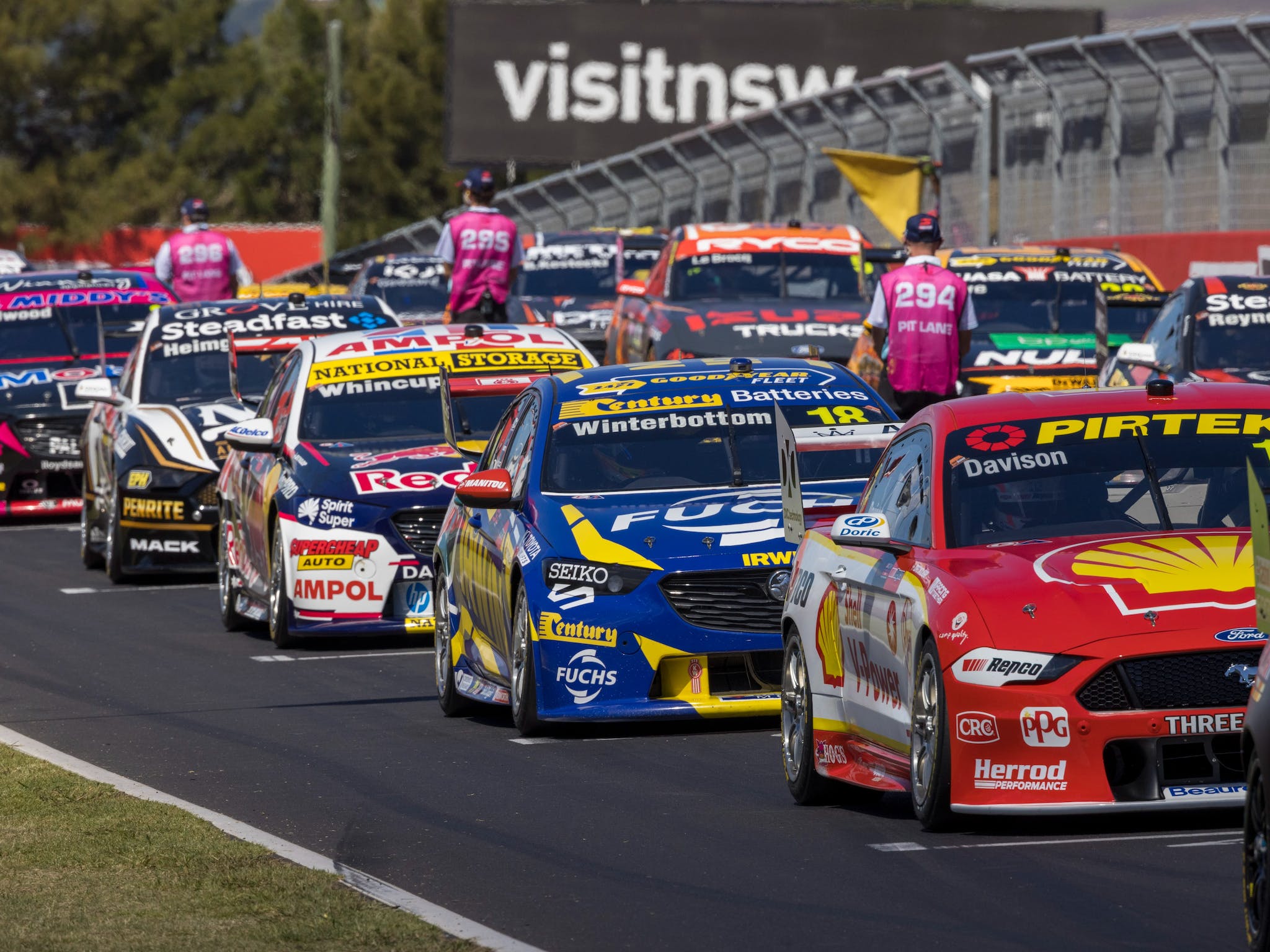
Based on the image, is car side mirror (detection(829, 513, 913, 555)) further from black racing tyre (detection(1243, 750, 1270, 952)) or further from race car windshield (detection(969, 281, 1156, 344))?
race car windshield (detection(969, 281, 1156, 344))

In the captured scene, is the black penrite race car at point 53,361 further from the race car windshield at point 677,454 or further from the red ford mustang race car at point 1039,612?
the red ford mustang race car at point 1039,612

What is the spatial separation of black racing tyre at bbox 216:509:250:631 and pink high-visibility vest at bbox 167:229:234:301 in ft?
26.8

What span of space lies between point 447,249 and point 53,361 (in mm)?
4142

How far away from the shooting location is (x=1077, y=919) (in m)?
6.62

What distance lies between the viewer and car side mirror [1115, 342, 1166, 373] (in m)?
15.3

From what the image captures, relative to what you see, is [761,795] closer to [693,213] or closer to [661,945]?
[661,945]

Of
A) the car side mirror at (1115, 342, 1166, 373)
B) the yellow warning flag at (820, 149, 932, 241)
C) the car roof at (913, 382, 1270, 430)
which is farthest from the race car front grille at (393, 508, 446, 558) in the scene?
the yellow warning flag at (820, 149, 932, 241)

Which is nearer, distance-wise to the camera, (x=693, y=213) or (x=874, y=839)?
(x=874, y=839)

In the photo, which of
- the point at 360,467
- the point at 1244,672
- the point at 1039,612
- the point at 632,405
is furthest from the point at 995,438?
the point at 360,467

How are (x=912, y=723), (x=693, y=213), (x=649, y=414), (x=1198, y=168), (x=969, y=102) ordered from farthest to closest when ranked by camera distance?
(x=693, y=213) < (x=969, y=102) < (x=1198, y=168) < (x=649, y=414) < (x=912, y=723)

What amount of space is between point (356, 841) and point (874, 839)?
64.3 inches

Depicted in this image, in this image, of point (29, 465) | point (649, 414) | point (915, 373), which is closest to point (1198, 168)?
point (915, 373)

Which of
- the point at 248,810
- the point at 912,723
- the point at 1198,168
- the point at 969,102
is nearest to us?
the point at 912,723

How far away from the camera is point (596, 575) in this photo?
1049cm
